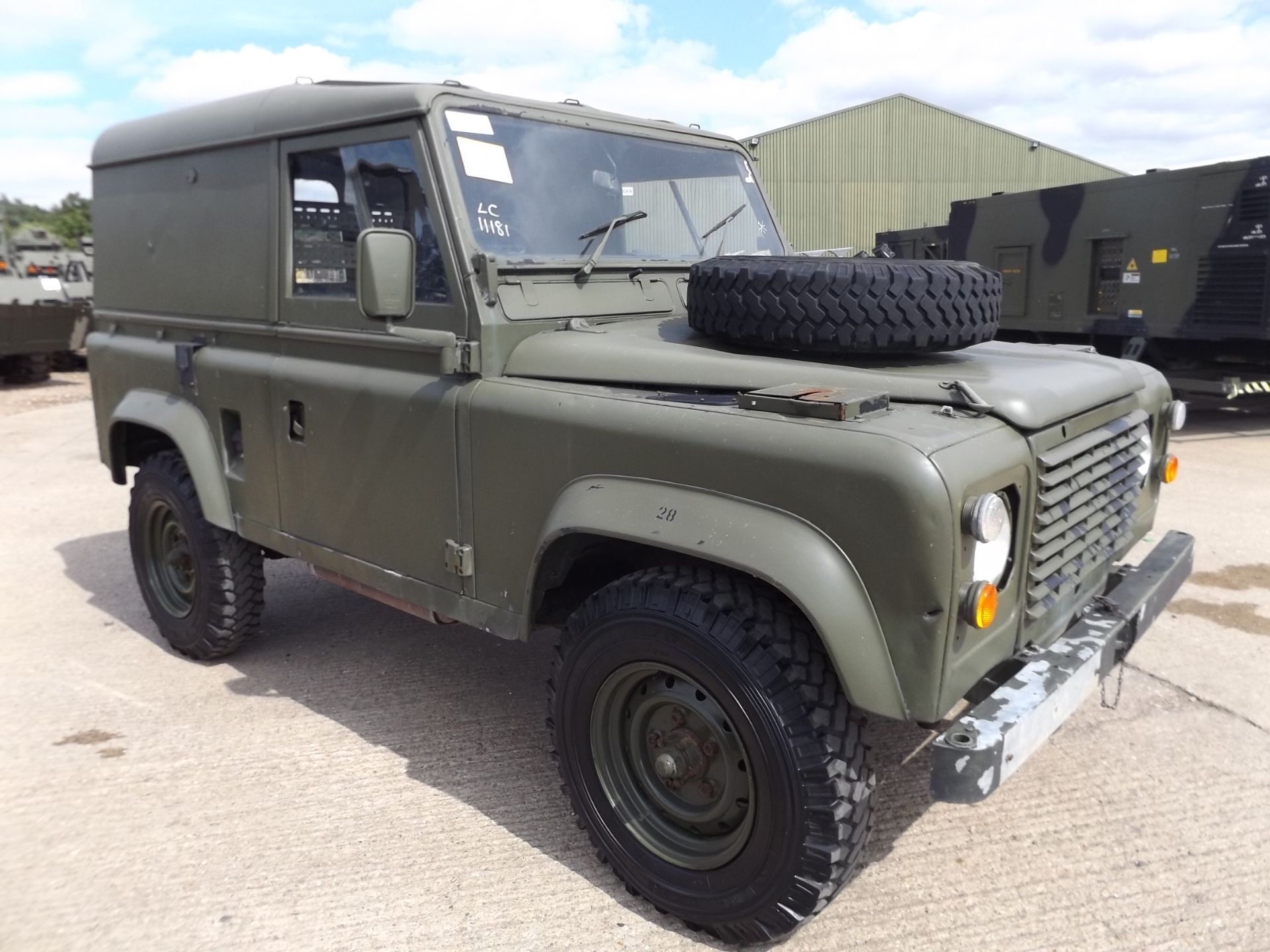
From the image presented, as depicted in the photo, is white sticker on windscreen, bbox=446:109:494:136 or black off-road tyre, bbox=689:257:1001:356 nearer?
black off-road tyre, bbox=689:257:1001:356

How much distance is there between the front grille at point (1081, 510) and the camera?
2.50m

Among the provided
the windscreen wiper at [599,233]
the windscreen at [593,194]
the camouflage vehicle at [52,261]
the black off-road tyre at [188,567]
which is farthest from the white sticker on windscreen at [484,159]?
the camouflage vehicle at [52,261]

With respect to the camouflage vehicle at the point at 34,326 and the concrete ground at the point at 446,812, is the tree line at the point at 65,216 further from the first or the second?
the concrete ground at the point at 446,812

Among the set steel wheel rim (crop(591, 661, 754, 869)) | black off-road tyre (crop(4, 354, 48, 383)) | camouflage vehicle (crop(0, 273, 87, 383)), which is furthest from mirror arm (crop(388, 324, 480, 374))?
black off-road tyre (crop(4, 354, 48, 383))

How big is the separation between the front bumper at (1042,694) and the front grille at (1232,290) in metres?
8.20

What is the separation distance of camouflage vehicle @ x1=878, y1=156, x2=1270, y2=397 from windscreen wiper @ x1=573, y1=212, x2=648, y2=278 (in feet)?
28.5

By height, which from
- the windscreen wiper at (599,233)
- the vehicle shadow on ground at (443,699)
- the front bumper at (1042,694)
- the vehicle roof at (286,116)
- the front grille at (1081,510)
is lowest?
the vehicle shadow on ground at (443,699)

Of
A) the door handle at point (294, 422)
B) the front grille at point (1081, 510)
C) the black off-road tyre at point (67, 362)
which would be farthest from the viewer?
the black off-road tyre at point (67, 362)

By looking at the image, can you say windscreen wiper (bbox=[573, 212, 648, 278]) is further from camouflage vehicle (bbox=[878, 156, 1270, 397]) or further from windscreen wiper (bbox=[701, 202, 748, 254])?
camouflage vehicle (bbox=[878, 156, 1270, 397])

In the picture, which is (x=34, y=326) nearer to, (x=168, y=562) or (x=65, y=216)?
(x=168, y=562)

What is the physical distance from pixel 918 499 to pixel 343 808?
2.22 m

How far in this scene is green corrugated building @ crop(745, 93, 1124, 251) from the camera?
25.0 m

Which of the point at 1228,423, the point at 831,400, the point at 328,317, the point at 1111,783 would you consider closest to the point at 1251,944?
the point at 1111,783

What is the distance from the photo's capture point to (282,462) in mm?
3734
